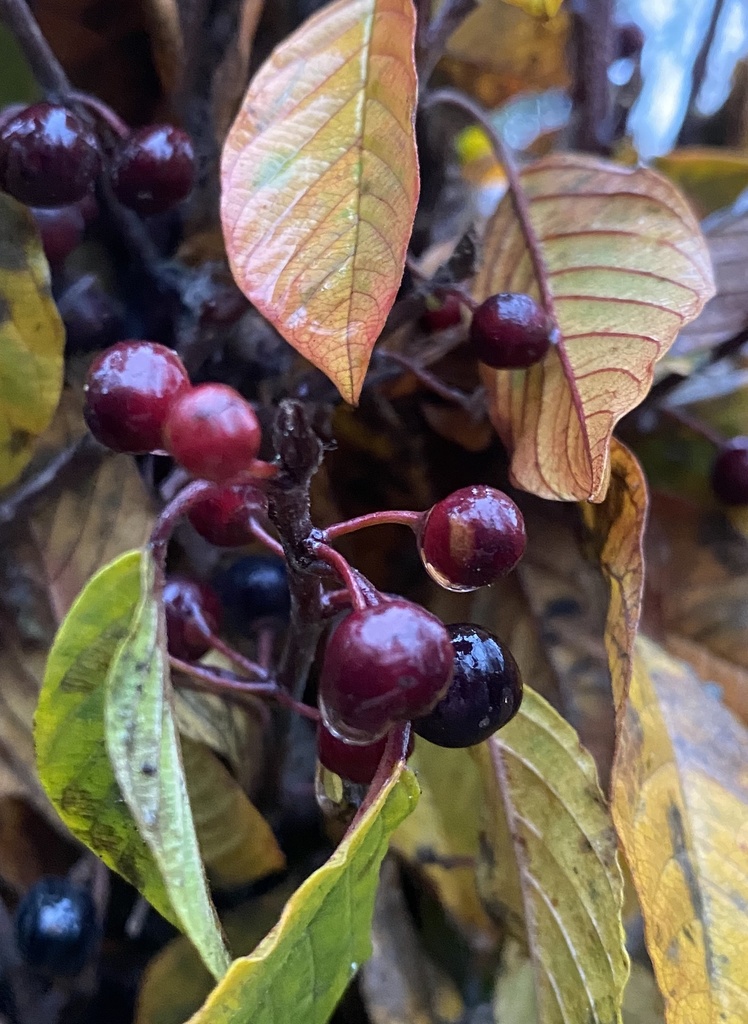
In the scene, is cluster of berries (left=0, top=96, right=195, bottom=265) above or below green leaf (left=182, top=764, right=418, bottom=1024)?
above

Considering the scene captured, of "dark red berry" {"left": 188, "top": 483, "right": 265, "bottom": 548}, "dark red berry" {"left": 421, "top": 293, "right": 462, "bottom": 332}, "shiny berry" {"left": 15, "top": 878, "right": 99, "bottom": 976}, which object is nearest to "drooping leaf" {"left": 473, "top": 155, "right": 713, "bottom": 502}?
"dark red berry" {"left": 421, "top": 293, "right": 462, "bottom": 332}

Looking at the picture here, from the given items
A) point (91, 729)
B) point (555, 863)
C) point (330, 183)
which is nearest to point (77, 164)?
point (330, 183)

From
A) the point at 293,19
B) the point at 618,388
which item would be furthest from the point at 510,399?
the point at 293,19

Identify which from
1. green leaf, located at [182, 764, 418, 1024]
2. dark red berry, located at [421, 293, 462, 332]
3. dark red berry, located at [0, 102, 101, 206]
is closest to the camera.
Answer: green leaf, located at [182, 764, 418, 1024]

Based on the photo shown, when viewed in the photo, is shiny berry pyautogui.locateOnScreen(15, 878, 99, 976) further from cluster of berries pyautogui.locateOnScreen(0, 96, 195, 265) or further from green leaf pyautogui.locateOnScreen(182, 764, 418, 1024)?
cluster of berries pyautogui.locateOnScreen(0, 96, 195, 265)

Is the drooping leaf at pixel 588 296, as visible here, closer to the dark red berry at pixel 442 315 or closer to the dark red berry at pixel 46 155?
the dark red berry at pixel 442 315

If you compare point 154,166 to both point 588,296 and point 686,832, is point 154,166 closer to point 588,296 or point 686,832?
point 588,296

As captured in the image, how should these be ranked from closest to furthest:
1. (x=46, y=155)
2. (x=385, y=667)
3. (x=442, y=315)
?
(x=385, y=667), (x=46, y=155), (x=442, y=315)
